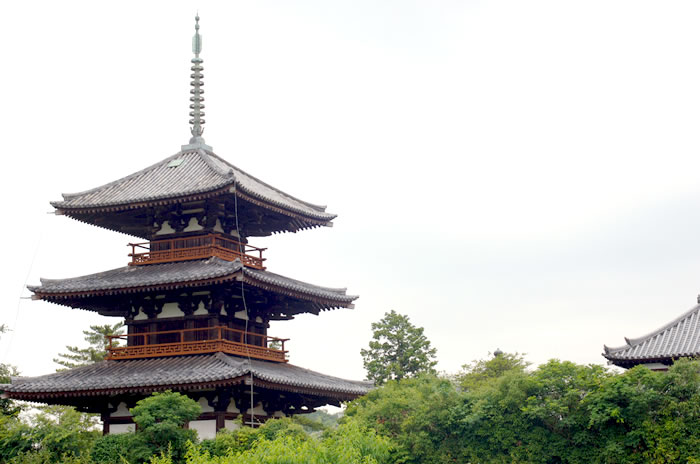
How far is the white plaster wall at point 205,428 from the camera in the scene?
32656mm

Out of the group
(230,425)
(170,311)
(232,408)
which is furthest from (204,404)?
(170,311)

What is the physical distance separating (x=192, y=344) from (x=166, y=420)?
15.8 ft

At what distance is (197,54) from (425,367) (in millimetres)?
27783

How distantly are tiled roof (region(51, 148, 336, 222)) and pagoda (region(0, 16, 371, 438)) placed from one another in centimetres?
7

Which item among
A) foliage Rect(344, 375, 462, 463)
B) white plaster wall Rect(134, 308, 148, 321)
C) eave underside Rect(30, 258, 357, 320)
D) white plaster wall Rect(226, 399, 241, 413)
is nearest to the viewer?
foliage Rect(344, 375, 462, 463)

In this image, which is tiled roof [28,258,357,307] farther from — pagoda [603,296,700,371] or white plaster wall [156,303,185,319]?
pagoda [603,296,700,371]

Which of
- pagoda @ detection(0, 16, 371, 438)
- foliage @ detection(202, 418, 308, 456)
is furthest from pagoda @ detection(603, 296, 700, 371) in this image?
foliage @ detection(202, 418, 308, 456)

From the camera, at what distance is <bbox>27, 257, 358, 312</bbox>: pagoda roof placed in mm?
33438

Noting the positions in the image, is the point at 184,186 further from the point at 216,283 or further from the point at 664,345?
the point at 664,345

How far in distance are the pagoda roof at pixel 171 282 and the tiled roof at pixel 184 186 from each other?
115 inches

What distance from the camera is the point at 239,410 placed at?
33.8m

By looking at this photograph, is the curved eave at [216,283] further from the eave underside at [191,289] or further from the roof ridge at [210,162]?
the roof ridge at [210,162]

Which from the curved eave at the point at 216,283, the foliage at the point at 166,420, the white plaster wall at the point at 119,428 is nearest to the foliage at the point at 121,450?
the foliage at the point at 166,420

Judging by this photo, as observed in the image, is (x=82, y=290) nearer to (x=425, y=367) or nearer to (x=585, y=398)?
(x=585, y=398)
